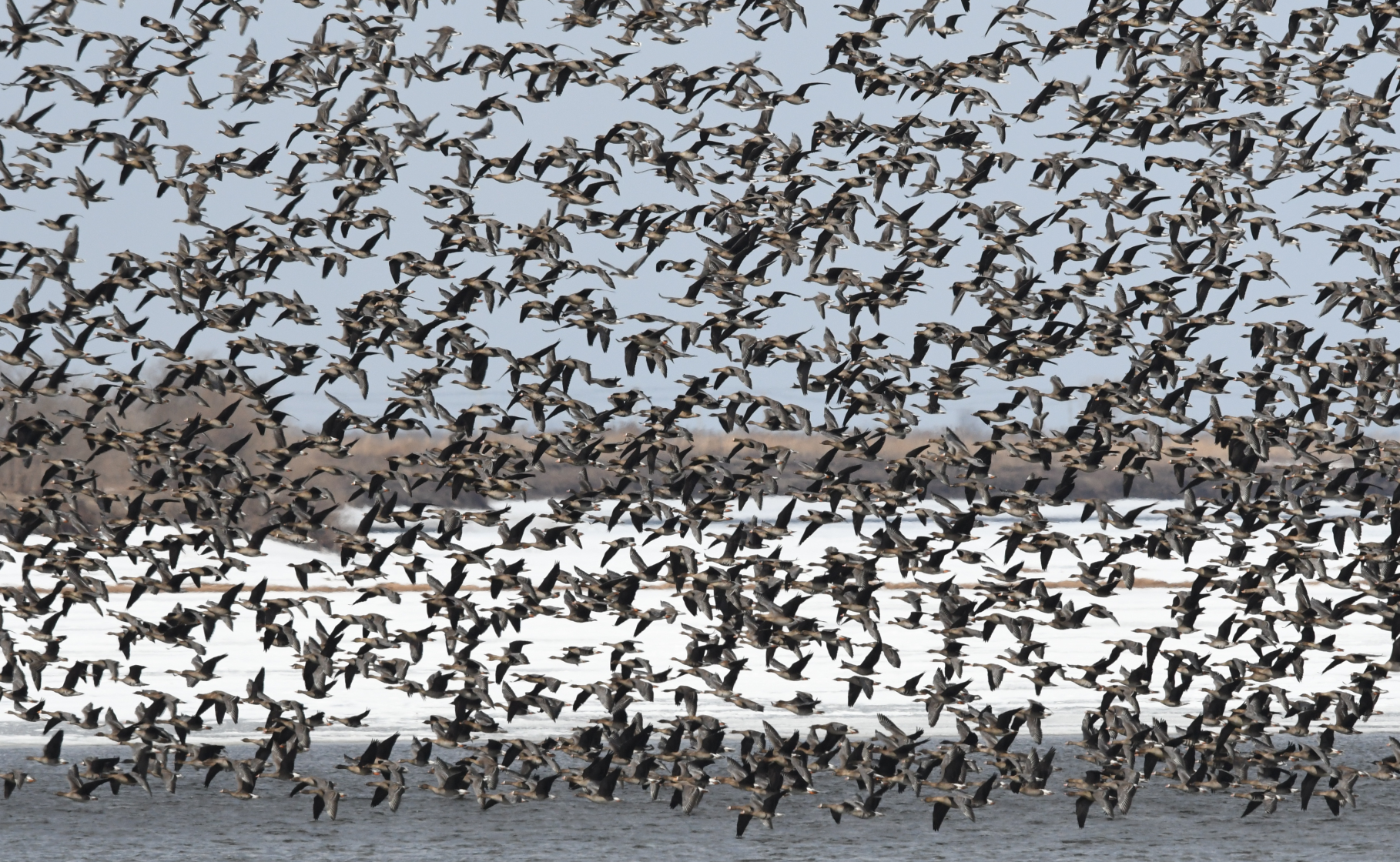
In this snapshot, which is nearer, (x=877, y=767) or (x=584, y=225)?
(x=877, y=767)

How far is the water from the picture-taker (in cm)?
2364

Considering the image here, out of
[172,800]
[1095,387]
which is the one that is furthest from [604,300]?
[172,800]

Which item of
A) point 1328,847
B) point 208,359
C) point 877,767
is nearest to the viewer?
point 1328,847

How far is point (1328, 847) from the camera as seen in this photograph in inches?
952

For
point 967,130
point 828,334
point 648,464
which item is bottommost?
point 648,464

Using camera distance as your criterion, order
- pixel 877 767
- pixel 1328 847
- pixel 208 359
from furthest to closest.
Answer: pixel 208 359
pixel 877 767
pixel 1328 847

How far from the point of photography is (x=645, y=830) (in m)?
25.3

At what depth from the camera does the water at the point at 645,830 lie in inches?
931

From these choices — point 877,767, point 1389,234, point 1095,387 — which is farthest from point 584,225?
point 1389,234

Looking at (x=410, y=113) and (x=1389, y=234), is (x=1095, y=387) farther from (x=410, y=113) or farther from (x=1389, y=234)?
(x=410, y=113)

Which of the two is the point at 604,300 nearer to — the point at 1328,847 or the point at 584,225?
the point at 584,225

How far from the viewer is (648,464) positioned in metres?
32.0

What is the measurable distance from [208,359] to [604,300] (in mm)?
7618

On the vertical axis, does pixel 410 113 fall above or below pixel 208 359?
above
